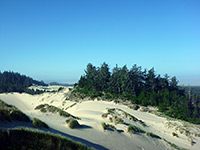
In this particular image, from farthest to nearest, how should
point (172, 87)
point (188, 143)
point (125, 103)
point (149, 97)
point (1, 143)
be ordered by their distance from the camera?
point (172, 87)
point (149, 97)
point (125, 103)
point (188, 143)
point (1, 143)

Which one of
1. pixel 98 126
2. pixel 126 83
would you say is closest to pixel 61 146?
pixel 98 126

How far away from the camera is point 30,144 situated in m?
5.51

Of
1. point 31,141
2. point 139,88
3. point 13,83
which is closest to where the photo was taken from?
point 31,141

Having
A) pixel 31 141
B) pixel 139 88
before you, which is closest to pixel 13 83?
pixel 139 88

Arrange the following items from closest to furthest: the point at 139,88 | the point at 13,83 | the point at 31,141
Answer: the point at 31,141 → the point at 139,88 → the point at 13,83

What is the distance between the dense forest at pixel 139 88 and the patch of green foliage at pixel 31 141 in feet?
109

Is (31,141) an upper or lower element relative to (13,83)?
lower

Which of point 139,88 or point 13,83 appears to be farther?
point 13,83

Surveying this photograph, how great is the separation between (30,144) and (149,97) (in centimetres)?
3845

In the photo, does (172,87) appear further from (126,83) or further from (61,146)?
(61,146)

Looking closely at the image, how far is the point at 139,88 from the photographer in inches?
1874

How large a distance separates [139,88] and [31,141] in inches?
1761

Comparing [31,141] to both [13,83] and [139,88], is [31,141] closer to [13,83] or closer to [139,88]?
[139,88]

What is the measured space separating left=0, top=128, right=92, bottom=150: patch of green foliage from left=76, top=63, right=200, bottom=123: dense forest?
109ft
